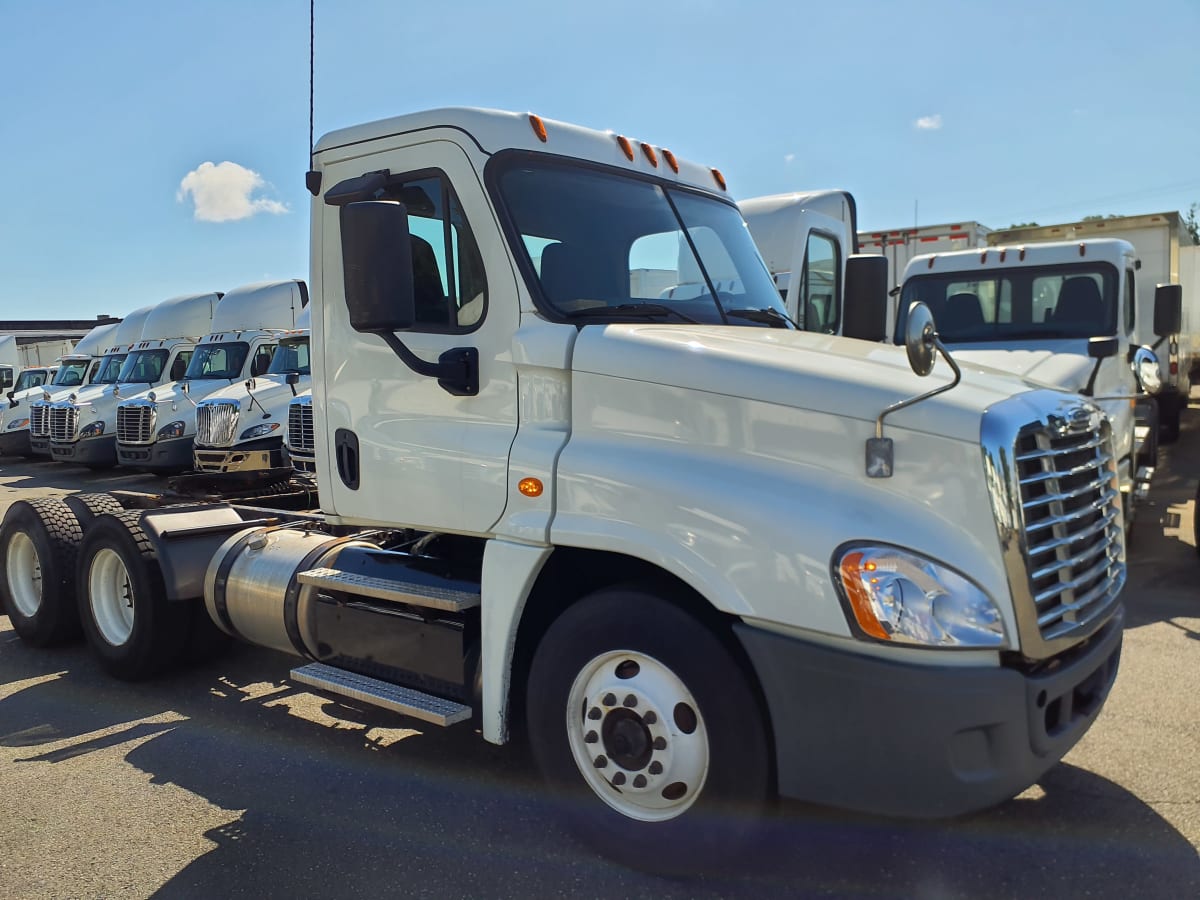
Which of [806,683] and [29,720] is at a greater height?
[806,683]

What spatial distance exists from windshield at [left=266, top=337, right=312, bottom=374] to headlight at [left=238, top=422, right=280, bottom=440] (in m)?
1.16

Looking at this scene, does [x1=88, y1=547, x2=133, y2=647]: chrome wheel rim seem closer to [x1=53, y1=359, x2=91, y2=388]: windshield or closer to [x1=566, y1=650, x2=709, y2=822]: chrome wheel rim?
[x1=566, y1=650, x2=709, y2=822]: chrome wheel rim

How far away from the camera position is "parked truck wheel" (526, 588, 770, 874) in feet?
9.76

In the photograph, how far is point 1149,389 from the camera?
25.7ft

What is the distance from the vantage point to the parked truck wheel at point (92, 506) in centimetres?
599

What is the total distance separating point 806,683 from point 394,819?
1879 mm

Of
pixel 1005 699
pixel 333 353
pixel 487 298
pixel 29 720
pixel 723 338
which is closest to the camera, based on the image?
pixel 1005 699

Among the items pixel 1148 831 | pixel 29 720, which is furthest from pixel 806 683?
pixel 29 720

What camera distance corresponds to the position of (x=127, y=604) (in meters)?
5.75

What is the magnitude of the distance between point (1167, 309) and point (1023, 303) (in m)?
1.29

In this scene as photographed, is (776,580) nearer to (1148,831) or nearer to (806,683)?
(806,683)

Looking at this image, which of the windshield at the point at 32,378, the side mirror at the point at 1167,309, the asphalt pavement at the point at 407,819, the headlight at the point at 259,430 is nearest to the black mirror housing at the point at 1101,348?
the side mirror at the point at 1167,309

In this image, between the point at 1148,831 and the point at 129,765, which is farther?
the point at 129,765

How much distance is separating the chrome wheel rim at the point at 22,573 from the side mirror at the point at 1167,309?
9295 mm
